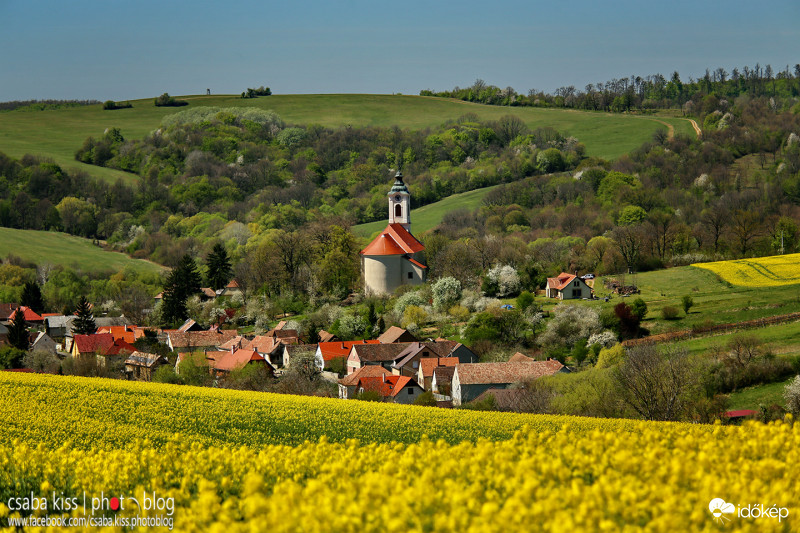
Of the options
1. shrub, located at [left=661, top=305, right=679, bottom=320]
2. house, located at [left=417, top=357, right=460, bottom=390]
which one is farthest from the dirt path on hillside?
house, located at [left=417, top=357, right=460, bottom=390]

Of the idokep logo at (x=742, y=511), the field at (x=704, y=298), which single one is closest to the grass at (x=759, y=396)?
the field at (x=704, y=298)

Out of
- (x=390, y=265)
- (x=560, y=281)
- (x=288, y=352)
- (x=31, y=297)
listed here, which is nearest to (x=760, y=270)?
(x=560, y=281)

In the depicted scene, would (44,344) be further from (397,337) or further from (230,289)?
(397,337)

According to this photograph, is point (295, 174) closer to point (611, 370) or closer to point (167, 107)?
point (167, 107)

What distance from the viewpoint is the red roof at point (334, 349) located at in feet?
196

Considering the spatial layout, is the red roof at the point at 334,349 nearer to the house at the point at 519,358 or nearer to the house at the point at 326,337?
the house at the point at 326,337

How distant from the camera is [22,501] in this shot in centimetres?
1143

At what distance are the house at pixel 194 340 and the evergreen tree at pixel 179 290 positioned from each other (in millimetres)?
11281

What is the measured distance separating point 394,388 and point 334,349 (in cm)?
1330

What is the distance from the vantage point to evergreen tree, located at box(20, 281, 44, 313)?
87000mm

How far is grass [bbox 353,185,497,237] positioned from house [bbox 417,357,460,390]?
204 ft

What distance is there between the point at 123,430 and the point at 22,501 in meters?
7.69

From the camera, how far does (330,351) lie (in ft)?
199

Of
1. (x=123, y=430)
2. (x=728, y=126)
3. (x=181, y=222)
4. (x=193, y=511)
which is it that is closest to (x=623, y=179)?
(x=728, y=126)
